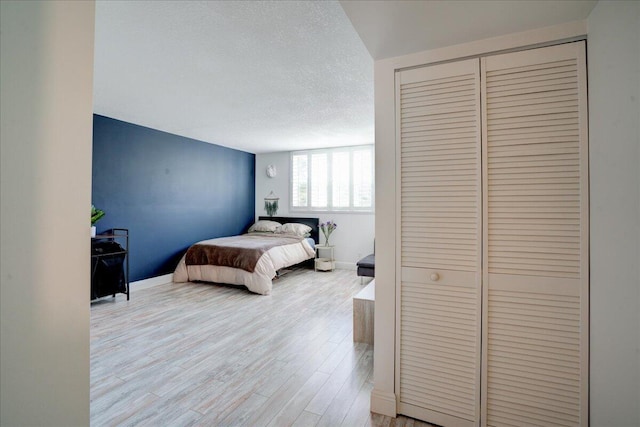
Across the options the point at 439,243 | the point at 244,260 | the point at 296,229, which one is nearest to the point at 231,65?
the point at 439,243

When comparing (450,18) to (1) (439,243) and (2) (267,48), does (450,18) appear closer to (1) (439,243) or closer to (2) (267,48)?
(1) (439,243)

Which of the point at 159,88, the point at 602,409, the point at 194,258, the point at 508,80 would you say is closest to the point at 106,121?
the point at 159,88

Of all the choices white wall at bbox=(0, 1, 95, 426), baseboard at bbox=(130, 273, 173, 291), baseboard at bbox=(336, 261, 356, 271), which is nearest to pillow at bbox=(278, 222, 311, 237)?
baseboard at bbox=(336, 261, 356, 271)

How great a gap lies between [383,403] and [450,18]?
2101mm

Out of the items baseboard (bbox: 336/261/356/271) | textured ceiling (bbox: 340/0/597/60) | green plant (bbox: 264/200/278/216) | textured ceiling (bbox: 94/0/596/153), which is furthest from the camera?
green plant (bbox: 264/200/278/216)

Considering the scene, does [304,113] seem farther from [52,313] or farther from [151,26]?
[52,313]

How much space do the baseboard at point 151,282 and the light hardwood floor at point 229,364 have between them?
429mm

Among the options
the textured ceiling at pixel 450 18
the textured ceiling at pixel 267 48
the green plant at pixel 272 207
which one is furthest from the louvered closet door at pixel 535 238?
the green plant at pixel 272 207

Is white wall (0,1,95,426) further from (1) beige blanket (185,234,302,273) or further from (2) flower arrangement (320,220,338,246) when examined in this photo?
(2) flower arrangement (320,220,338,246)

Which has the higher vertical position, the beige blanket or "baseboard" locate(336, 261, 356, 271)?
the beige blanket

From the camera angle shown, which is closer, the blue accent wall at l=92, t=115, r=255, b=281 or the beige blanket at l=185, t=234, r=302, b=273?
the blue accent wall at l=92, t=115, r=255, b=281

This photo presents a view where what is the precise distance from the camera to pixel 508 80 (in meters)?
1.58

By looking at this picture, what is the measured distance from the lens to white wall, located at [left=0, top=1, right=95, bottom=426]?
0.53 metres

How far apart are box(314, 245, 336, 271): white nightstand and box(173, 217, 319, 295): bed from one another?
10.9 inches
